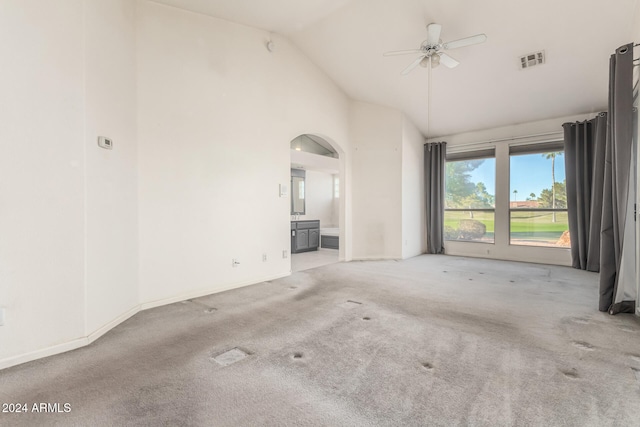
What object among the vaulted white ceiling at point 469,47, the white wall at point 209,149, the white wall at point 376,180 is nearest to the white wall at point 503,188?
the vaulted white ceiling at point 469,47

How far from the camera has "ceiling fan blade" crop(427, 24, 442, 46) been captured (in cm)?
351

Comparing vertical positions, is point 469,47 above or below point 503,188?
above

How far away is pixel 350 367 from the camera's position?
6.57ft

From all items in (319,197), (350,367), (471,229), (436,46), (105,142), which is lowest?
(350,367)

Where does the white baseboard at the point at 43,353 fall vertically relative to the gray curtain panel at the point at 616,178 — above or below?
below

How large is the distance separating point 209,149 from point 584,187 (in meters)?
6.32

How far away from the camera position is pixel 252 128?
4.20 m

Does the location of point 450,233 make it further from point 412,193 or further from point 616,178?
point 616,178

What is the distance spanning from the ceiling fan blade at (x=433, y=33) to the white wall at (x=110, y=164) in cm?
336

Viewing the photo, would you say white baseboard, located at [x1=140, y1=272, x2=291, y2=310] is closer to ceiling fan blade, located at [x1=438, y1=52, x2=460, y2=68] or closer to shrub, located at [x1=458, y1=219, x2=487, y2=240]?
ceiling fan blade, located at [x1=438, y1=52, x2=460, y2=68]

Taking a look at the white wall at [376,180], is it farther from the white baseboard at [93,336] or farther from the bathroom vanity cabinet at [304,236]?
the white baseboard at [93,336]

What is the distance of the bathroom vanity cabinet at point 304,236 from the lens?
7.14m

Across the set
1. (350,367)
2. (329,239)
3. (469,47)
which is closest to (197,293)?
(350,367)

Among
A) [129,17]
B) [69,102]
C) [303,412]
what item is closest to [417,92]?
[129,17]
